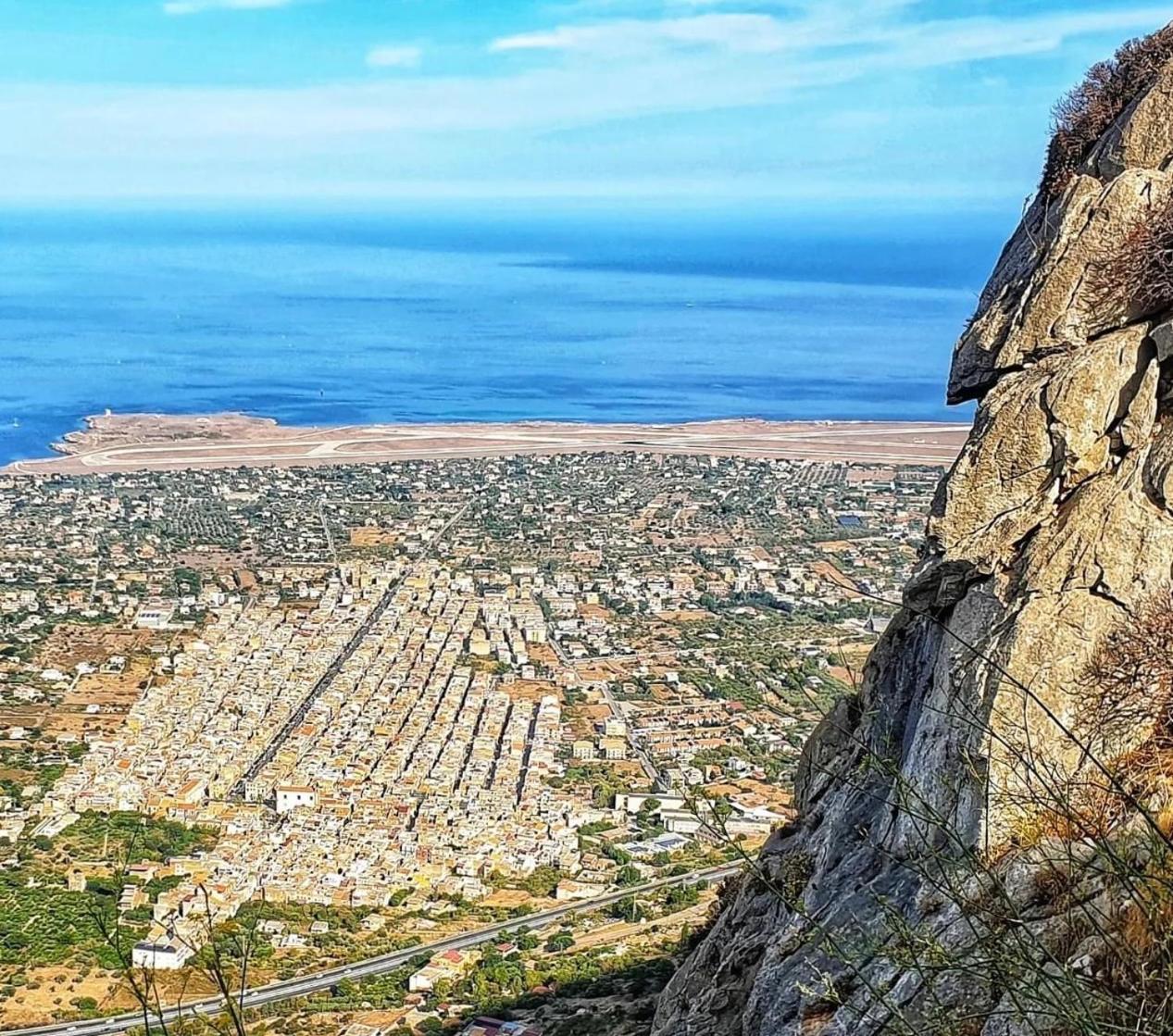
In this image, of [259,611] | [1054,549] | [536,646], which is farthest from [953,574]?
[259,611]

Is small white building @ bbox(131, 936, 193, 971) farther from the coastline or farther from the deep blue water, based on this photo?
the deep blue water

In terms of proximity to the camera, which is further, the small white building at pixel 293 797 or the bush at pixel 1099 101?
the small white building at pixel 293 797

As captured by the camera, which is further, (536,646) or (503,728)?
(536,646)

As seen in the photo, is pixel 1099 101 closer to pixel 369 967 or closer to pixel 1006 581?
pixel 1006 581

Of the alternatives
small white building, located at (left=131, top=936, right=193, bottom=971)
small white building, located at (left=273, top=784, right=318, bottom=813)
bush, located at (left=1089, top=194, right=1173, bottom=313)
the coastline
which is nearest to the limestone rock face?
bush, located at (left=1089, top=194, right=1173, bottom=313)

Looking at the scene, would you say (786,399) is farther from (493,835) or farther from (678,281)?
(678,281)

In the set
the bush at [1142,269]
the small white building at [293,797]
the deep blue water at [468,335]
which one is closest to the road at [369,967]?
the small white building at [293,797]

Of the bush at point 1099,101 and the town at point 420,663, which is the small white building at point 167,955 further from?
the bush at point 1099,101
